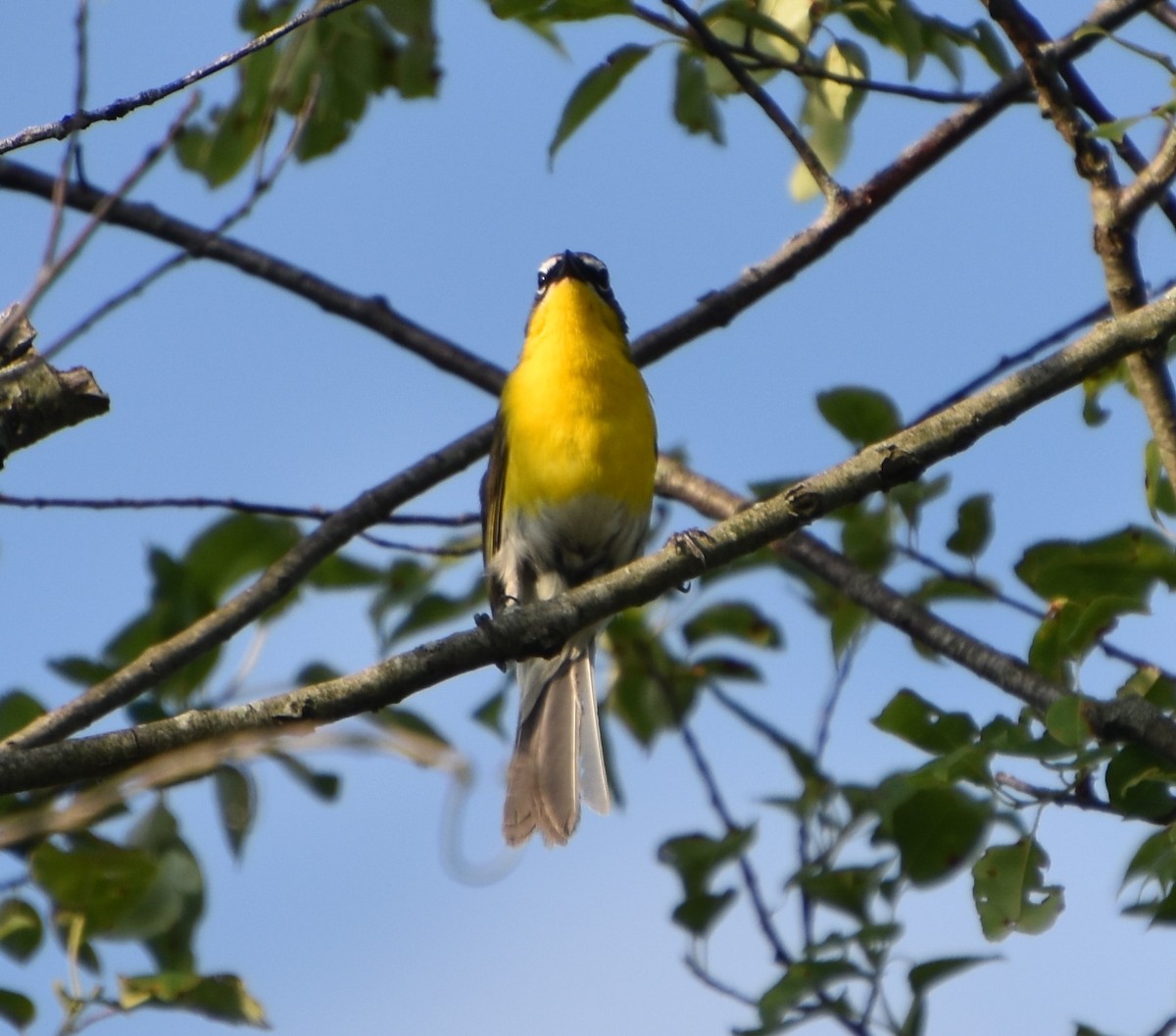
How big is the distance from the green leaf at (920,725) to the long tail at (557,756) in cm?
232

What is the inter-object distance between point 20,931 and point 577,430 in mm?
3717

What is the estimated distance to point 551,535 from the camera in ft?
22.9

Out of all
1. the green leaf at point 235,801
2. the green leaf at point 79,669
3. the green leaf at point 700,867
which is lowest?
the green leaf at point 700,867

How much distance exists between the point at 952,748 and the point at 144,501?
306 cm

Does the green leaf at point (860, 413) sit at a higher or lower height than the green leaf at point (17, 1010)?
higher

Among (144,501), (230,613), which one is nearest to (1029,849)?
(230,613)

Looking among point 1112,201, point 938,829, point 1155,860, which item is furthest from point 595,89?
point 1155,860

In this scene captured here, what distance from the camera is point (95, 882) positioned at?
3461mm

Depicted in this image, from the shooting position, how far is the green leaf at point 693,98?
5461mm

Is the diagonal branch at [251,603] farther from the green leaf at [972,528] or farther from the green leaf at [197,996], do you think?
the green leaf at [972,528]

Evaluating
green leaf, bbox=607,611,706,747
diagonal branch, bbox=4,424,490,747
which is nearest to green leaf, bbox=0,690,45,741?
diagonal branch, bbox=4,424,490,747

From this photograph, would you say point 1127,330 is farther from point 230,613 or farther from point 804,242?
point 230,613

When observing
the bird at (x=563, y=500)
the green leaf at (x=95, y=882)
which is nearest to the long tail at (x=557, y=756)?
the bird at (x=563, y=500)

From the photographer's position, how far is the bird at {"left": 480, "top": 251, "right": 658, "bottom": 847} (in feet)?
22.5
